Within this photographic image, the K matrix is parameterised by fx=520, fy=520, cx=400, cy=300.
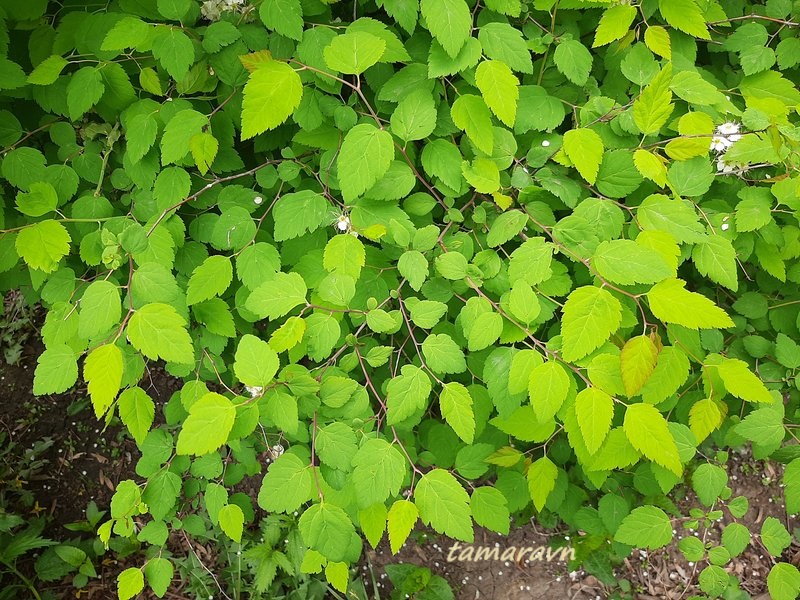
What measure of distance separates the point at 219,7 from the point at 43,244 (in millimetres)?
802

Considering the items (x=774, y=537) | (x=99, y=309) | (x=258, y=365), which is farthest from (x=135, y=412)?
(x=774, y=537)

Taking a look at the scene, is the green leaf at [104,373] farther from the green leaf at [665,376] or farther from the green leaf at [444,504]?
the green leaf at [665,376]

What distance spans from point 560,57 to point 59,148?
1555 mm

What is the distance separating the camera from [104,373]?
1.16 meters

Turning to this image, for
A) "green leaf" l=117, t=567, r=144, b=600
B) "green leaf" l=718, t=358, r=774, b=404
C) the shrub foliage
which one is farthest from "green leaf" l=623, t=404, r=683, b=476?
"green leaf" l=117, t=567, r=144, b=600

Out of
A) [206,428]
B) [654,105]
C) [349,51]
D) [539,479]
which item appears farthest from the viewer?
[539,479]

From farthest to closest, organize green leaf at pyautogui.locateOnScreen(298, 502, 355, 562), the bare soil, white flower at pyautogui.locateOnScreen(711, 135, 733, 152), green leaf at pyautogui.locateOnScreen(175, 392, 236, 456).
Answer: the bare soil < white flower at pyautogui.locateOnScreen(711, 135, 733, 152) < green leaf at pyautogui.locateOnScreen(298, 502, 355, 562) < green leaf at pyautogui.locateOnScreen(175, 392, 236, 456)

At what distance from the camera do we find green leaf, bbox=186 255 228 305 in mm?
1422

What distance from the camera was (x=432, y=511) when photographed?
4.05 ft

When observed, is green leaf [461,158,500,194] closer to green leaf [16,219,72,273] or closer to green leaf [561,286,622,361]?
green leaf [561,286,622,361]

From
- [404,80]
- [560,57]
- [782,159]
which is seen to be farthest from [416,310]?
[782,159]

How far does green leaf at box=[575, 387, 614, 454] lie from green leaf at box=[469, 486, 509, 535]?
42 centimetres

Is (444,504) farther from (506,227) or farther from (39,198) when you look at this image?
(39,198)

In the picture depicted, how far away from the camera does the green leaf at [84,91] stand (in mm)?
1418
